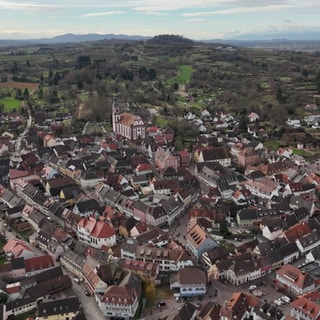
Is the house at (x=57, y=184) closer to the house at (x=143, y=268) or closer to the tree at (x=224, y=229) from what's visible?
the house at (x=143, y=268)

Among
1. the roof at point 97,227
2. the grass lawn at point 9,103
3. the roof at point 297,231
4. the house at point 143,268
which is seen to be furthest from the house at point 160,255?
the grass lawn at point 9,103

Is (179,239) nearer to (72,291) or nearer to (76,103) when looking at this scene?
(72,291)

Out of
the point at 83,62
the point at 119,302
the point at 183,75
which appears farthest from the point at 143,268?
the point at 83,62

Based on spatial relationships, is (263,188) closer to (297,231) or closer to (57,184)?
(297,231)

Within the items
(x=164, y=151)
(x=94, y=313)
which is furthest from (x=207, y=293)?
(x=164, y=151)

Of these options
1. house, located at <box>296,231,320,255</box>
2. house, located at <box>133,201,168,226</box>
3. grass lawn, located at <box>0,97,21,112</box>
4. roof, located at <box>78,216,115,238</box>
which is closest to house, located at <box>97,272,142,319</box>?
roof, located at <box>78,216,115,238</box>

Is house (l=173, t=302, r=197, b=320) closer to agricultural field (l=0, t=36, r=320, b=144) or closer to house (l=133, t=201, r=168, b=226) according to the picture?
house (l=133, t=201, r=168, b=226)
